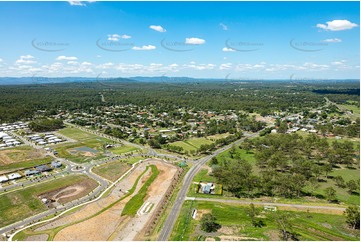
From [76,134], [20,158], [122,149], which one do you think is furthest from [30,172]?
[76,134]

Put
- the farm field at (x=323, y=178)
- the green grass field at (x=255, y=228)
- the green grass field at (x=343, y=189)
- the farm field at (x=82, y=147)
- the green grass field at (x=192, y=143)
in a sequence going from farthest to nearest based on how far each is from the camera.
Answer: the green grass field at (x=192, y=143) → the farm field at (x=82, y=147) → the farm field at (x=323, y=178) → the green grass field at (x=343, y=189) → the green grass field at (x=255, y=228)

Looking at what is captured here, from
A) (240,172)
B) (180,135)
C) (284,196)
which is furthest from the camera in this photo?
(180,135)

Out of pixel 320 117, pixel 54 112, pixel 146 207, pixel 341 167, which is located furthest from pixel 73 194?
pixel 320 117

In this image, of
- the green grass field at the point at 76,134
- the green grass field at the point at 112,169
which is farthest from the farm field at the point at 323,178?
the green grass field at the point at 76,134

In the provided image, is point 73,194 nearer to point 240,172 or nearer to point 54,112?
point 240,172

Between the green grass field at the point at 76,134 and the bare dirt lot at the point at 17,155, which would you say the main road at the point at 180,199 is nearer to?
the bare dirt lot at the point at 17,155

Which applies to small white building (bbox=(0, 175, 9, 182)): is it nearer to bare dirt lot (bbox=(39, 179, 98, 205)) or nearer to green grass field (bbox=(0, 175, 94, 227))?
green grass field (bbox=(0, 175, 94, 227))

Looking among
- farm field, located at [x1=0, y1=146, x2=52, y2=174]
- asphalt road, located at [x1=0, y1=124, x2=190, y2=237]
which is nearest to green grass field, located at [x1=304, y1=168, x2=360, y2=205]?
asphalt road, located at [x1=0, y1=124, x2=190, y2=237]
